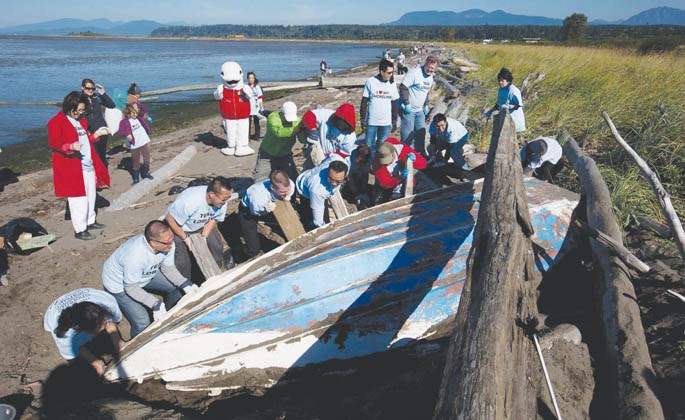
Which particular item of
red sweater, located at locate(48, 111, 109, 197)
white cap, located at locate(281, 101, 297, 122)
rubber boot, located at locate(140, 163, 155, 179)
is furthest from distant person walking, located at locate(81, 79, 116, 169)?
white cap, located at locate(281, 101, 297, 122)

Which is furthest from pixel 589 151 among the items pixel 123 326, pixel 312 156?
pixel 123 326

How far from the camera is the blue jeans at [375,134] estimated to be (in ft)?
21.7

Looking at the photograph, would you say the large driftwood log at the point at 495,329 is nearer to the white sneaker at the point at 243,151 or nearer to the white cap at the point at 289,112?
the white cap at the point at 289,112

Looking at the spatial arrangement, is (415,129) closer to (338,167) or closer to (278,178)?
(338,167)

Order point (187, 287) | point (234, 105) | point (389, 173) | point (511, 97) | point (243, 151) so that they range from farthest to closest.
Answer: point (243, 151), point (234, 105), point (511, 97), point (389, 173), point (187, 287)

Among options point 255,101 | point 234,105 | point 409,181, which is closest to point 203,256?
point 409,181

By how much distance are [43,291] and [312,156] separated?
358 cm

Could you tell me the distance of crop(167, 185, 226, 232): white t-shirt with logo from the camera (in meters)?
4.15

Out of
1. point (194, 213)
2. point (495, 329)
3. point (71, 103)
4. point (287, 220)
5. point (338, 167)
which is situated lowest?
point (287, 220)

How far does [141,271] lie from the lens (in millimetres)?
3568

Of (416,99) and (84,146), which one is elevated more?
(416,99)

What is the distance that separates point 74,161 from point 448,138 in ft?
17.7

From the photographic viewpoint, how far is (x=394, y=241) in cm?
377

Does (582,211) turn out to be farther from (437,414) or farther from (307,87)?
(307,87)
